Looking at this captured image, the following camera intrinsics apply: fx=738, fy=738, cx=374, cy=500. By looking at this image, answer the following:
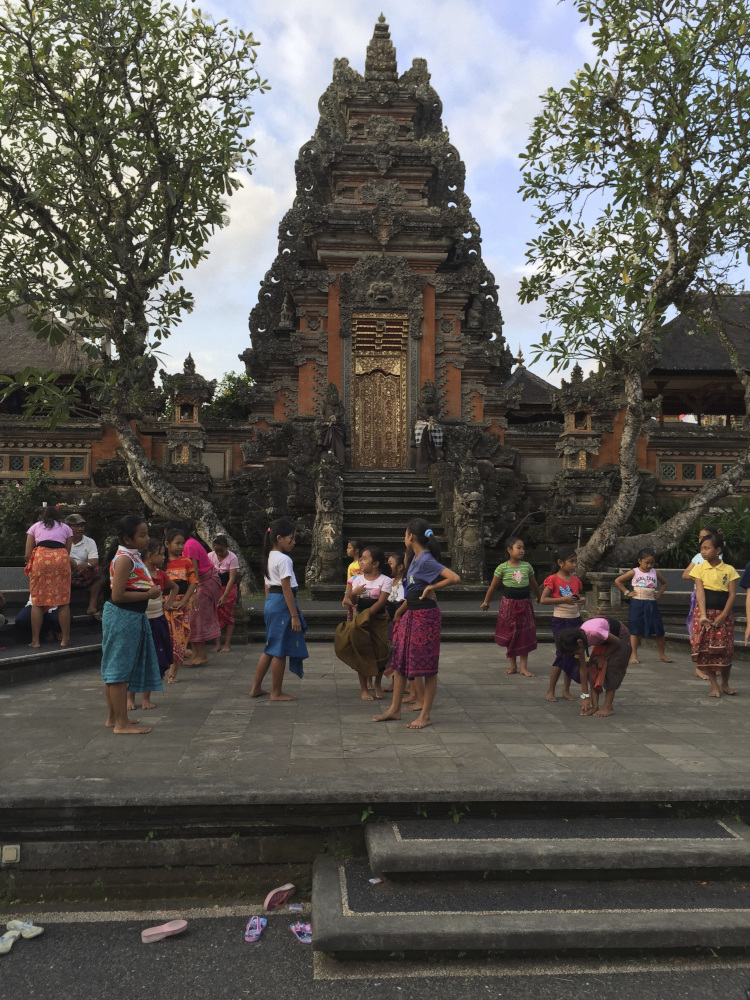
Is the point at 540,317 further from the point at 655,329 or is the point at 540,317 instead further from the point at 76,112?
the point at 76,112

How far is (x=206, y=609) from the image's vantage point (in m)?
8.39

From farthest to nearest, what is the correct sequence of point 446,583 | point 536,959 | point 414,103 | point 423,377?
point 414,103, point 423,377, point 446,583, point 536,959

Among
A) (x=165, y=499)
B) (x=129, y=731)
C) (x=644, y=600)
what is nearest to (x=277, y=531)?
(x=129, y=731)

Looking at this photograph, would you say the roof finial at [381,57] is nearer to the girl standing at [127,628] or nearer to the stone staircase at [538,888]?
the girl standing at [127,628]

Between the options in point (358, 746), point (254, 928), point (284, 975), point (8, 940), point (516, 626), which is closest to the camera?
point (284, 975)

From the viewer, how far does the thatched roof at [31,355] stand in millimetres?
18469

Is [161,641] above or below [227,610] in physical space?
above

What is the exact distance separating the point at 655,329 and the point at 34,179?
917 cm

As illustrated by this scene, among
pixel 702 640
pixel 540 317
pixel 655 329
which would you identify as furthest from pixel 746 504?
pixel 702 640

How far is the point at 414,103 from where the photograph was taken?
18.7 m

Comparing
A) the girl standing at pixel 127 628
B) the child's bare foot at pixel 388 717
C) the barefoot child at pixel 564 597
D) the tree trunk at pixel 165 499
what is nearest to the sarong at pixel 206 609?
the girl standing at pixel 127 628

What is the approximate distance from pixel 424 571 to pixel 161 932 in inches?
119

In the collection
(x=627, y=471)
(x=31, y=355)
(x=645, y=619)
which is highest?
(x=31, y=355)

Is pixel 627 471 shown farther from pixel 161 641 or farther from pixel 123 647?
pixel 123 647
